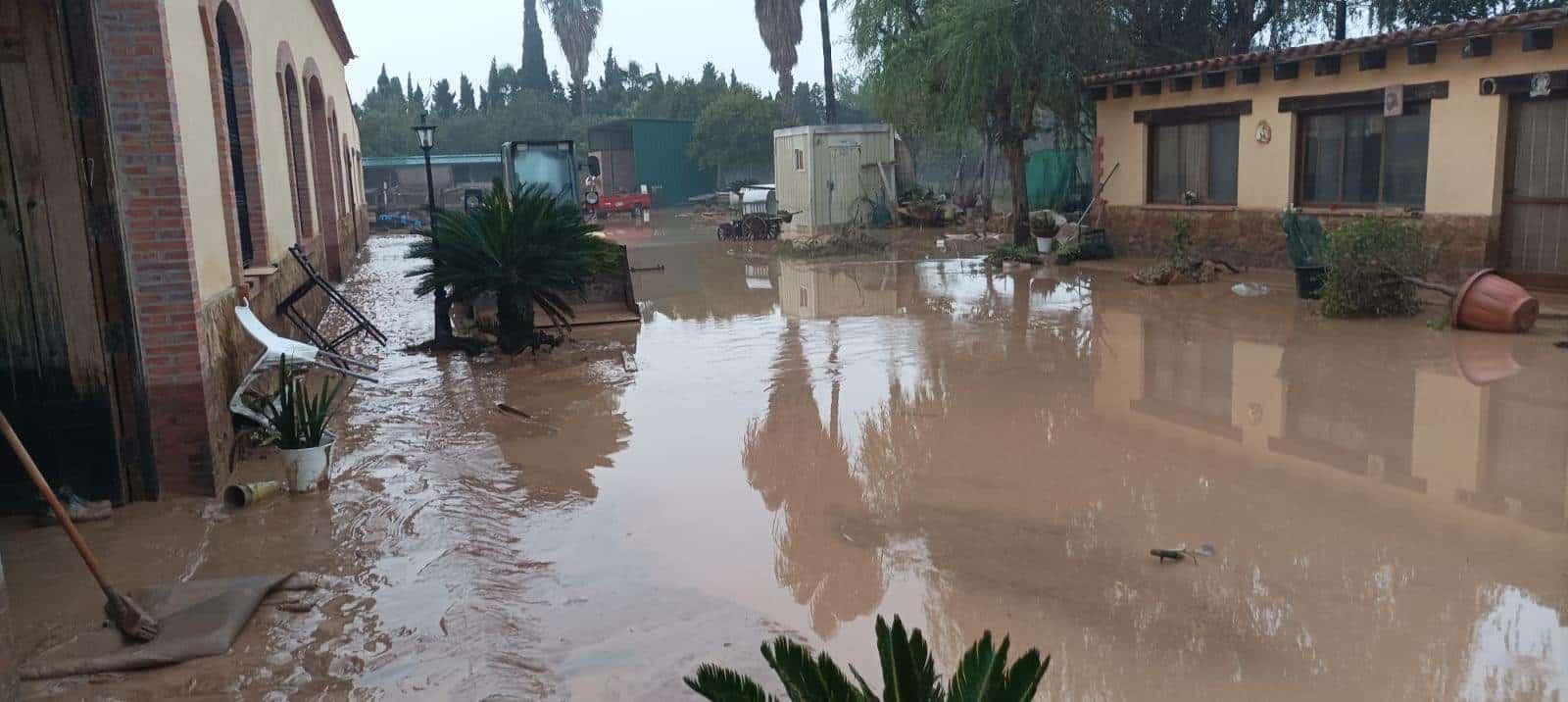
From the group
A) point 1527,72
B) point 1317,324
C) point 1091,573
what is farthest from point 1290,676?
point 1527,72

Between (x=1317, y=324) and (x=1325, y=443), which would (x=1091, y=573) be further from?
(x=1317, y=324)

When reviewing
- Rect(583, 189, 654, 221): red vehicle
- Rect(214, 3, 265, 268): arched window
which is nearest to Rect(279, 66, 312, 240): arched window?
Rect(214, 3, 265, 268): arched window

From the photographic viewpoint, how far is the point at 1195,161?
1755 cm

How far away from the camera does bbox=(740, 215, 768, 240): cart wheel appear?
2683 centimetres

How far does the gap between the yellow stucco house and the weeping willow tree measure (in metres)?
0.70

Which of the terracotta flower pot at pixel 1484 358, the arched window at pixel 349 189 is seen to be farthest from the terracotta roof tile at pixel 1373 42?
the arched window at pixel 349 189

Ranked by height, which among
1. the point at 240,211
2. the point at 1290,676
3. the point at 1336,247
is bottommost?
the point at 1290,676

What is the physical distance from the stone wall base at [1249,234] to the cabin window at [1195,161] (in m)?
0.36

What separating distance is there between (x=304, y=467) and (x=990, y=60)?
13.8m

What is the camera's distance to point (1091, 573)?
501 cm

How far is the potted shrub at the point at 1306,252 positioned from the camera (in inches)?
506

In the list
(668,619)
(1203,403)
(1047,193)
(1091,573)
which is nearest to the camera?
(668,619)

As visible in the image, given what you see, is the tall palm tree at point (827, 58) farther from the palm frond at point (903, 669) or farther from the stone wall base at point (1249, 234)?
the palm frond at point (903, 669)

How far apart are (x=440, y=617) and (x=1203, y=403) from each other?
19.2ft
